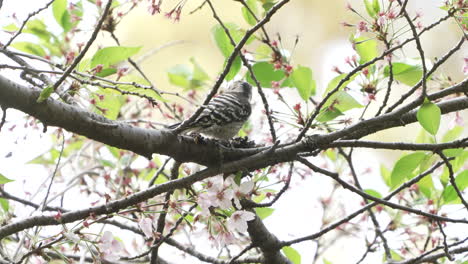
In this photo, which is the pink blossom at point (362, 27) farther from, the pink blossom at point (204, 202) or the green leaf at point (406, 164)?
the pink blossom at point (204, 202)

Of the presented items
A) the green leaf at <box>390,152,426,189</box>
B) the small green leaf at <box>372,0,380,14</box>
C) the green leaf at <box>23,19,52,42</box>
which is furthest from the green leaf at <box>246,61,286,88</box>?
the green leaf at <box>23,19,52,42</box>

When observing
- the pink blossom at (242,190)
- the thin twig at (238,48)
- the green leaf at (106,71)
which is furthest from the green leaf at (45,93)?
the pink blossom at (242,190)

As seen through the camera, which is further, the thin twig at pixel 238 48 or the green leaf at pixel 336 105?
the green leaf at pixel 336 105

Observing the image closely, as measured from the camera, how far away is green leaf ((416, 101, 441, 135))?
5.61 ft

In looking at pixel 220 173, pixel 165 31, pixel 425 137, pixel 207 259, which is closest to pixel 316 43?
pixel 165 31

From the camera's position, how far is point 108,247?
177 cm

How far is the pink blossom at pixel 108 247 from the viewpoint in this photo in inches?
69.5

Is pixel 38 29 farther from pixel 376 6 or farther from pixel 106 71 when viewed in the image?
pixel 376 6

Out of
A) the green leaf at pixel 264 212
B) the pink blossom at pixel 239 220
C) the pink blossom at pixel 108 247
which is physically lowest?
the pink blossom at pixel 108 247

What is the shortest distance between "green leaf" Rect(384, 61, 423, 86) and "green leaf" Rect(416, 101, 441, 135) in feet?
1.05

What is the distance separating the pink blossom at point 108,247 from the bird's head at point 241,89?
139cm

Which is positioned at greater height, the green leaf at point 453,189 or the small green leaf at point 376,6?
the small green leaf at point 376,6

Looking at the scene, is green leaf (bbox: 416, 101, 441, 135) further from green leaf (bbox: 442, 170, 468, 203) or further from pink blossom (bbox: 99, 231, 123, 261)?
pink blossom (bbox: 99, 231, 123, 261)

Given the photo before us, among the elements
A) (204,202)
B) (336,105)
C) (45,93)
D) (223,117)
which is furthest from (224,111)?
(45,93)
